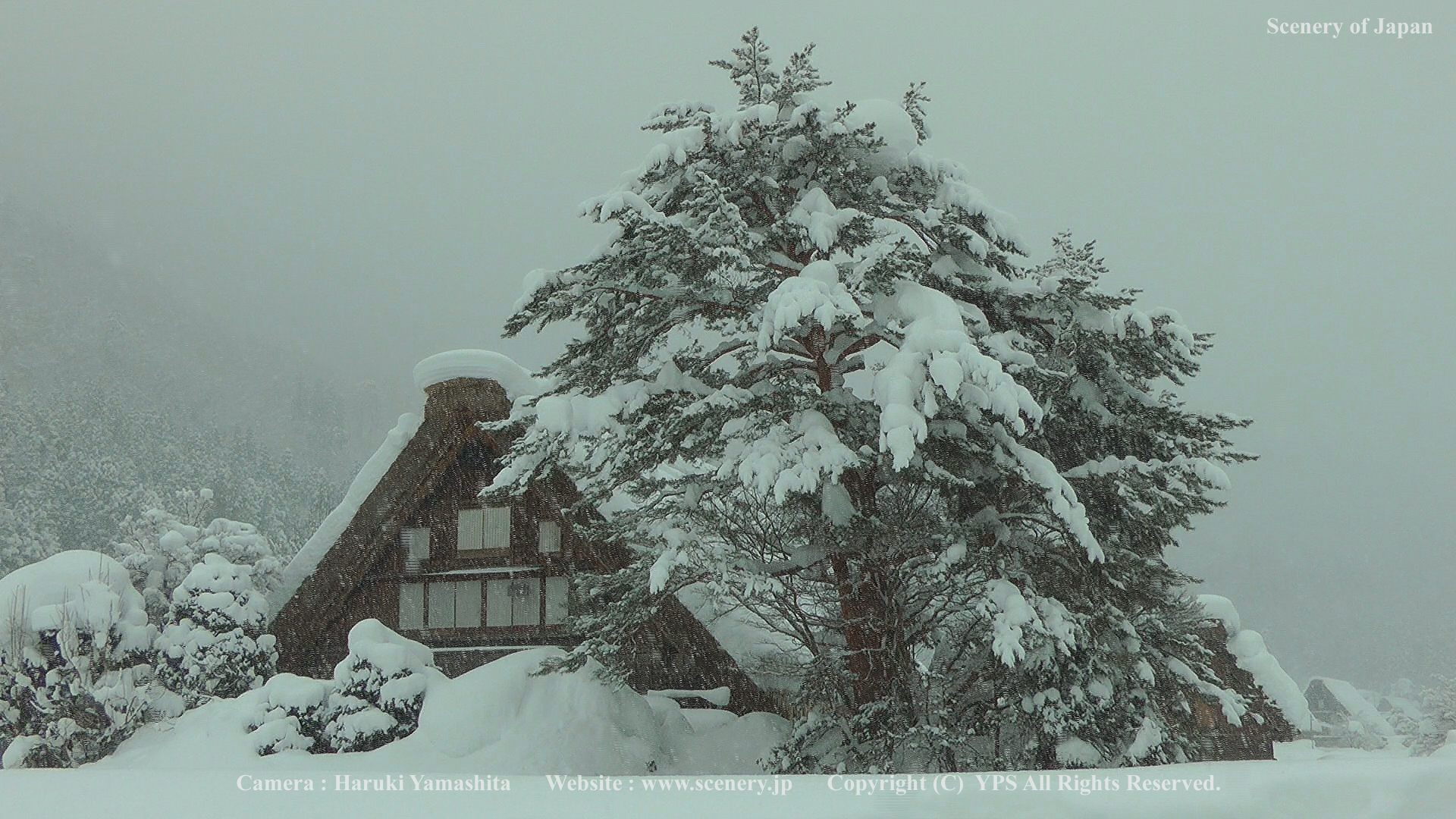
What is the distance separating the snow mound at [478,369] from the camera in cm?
1595

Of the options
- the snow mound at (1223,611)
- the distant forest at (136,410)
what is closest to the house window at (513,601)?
the snow mound at (1223,611)

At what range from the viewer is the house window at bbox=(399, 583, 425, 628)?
1616 cm

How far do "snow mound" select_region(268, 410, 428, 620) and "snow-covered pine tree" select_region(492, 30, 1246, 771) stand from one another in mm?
5874

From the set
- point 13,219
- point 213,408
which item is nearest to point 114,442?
point 213,408

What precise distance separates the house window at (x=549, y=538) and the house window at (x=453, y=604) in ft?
3.71

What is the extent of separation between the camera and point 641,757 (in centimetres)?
1131

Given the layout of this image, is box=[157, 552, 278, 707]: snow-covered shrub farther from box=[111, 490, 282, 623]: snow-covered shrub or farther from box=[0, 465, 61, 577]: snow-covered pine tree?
box=[0, 465, 61, 577]: snow-covered pine tree

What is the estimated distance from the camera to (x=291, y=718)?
11.7 meters

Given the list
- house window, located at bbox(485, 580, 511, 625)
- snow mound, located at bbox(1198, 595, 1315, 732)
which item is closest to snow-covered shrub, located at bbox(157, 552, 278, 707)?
house window, located at bbox(485, 580, 511, 625)

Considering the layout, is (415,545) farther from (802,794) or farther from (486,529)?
(802,794)

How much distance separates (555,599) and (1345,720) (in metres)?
38.6

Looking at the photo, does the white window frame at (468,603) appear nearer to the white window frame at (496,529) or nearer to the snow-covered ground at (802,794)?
the white window frame at (496,529)

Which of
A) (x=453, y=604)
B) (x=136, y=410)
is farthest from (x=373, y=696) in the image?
(x=136, y=410)

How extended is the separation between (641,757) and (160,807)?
653cm
